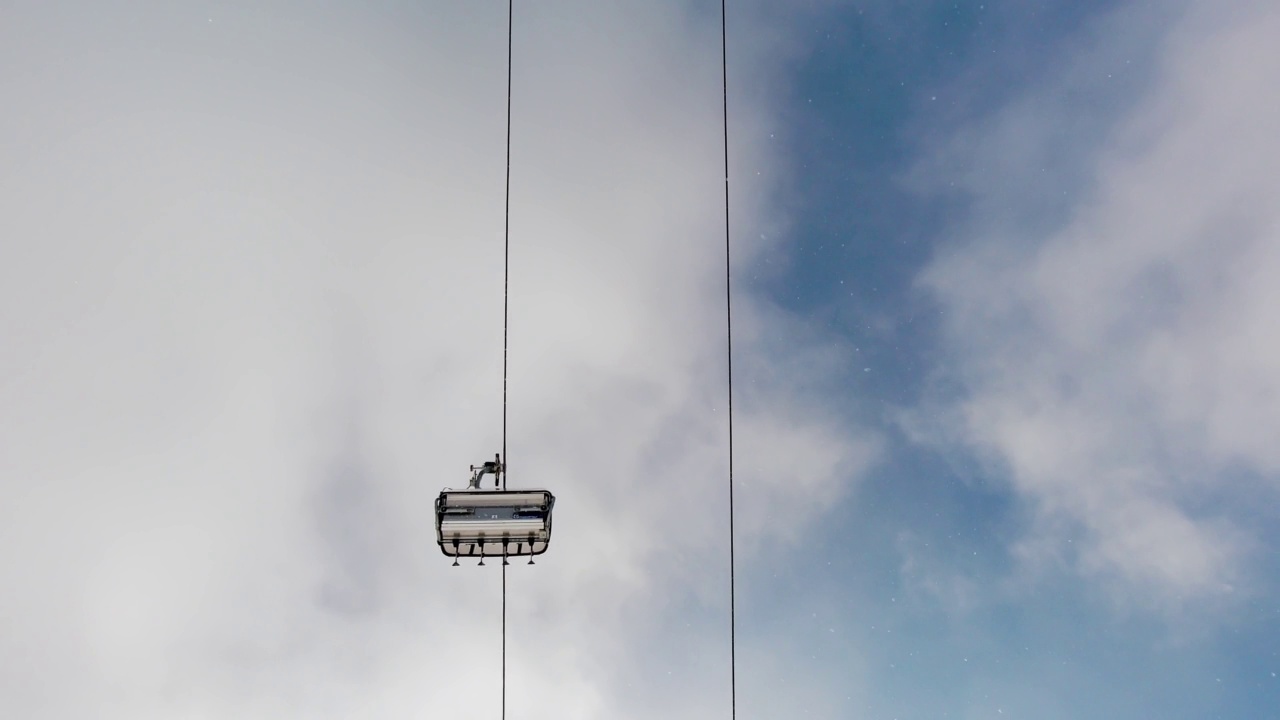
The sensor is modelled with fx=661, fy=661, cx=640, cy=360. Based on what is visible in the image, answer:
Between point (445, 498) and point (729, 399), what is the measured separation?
144 inches

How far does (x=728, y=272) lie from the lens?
349 inches

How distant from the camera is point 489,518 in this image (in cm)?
762

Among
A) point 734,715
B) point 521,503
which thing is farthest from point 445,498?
point 734,715

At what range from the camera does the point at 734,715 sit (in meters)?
7.81

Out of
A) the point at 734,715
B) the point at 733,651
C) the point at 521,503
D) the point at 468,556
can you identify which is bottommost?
the point at 734,715

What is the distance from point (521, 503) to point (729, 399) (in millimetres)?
2890

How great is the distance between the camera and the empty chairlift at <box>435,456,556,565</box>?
7613 millimetres

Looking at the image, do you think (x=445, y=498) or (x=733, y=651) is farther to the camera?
(x=733, y=651)

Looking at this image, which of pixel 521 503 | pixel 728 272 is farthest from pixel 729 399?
pixel 521 503

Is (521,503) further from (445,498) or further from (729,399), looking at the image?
(729,399)

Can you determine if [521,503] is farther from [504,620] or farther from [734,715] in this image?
[734,715]

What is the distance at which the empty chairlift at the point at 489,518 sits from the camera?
7613mm

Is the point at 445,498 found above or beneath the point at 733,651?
above

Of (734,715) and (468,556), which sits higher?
(468,556)
